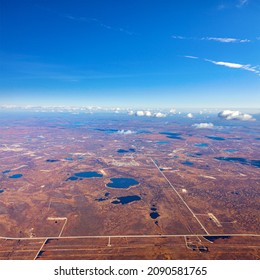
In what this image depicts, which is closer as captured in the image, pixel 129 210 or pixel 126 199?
pixel 129 210

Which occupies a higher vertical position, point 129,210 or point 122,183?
point 129,210

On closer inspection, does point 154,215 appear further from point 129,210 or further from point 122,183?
point 122,183

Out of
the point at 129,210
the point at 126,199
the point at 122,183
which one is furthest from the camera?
the point at 122,183

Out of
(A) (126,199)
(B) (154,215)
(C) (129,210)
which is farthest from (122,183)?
(B) (154,215)


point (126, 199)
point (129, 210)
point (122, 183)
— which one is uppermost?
point (129, 210)

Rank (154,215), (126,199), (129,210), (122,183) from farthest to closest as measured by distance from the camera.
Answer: (122,183) → (126,199) → (129,210) → (154,215)

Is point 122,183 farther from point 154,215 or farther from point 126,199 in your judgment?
point 154,215

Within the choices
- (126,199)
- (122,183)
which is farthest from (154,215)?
(122,183)

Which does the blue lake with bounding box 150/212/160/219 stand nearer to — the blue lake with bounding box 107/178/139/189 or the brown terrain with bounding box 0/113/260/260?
the brown terrain with bounding box 0/113/260/260

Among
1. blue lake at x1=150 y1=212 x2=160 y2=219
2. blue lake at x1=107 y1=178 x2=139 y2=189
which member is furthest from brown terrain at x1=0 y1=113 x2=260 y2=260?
blue lake at x1=107 y1=178 x2=139 y2=189
